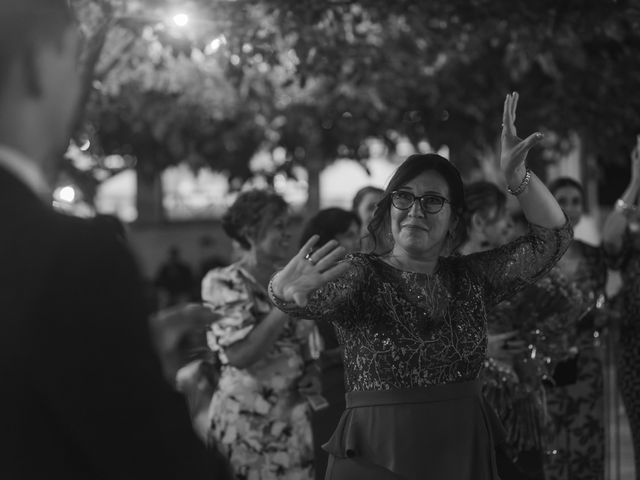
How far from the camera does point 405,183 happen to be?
14.0ft

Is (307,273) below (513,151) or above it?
below

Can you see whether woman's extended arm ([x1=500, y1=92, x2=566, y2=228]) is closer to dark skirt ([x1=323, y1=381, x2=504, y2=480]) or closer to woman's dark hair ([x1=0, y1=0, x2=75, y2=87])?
dark skirt ([x1=323, y1=381, x2=504, y2=480])

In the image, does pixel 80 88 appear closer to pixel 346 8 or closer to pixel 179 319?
pixel 179 319

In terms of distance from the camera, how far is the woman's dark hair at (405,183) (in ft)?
14.0

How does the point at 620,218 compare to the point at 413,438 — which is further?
the point at 620,218

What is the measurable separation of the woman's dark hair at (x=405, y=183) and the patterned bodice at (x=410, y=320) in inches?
8.8

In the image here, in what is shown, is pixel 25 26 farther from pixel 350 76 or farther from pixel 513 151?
pixel 350 76

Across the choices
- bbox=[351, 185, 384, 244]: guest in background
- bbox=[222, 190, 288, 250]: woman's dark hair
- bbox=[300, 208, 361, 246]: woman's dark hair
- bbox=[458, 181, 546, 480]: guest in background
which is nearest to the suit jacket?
bbox=[458, 181, 546, 480]: guest in background

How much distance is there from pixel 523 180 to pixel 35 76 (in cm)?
250

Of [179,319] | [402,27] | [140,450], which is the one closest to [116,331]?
[140,450]

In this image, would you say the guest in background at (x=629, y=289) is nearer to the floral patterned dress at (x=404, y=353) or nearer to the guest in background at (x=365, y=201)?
the guest in background at (x=365, y=201)

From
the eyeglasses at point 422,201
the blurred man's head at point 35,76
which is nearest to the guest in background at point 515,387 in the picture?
the eyeglasses at point 422,201

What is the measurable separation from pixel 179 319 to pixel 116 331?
0.37m

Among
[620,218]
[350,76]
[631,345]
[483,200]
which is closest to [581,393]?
[631,345]
